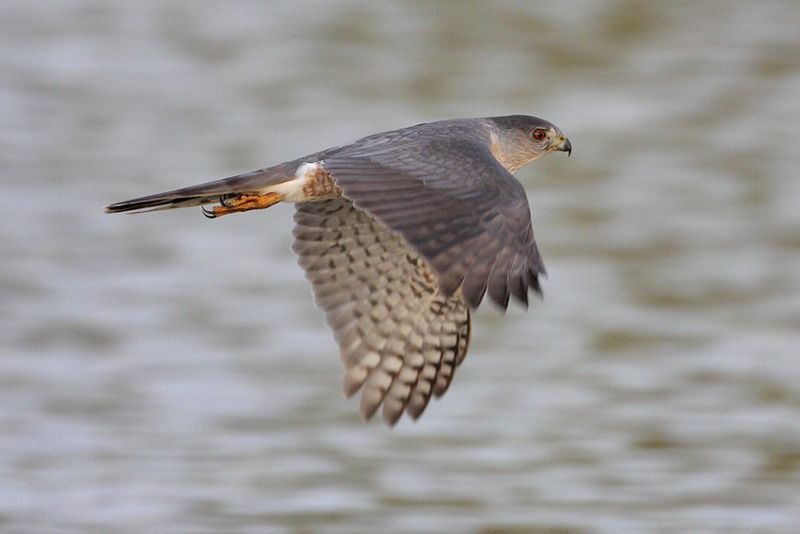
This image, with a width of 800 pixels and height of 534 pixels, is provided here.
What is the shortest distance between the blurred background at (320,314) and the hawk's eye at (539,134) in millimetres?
2013

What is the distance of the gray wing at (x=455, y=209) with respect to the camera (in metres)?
6.84

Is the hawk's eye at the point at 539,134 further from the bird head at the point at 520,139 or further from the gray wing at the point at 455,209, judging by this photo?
the gray wing at the point at 455,209

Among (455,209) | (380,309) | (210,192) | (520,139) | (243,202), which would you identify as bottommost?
(455,209)

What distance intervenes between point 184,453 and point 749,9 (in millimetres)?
10912

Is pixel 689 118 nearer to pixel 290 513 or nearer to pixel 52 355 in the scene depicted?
pixel 52 355

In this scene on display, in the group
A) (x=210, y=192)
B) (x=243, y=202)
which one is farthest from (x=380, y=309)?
(x=210, y=192)

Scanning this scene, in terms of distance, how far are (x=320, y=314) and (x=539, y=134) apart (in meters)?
4.62

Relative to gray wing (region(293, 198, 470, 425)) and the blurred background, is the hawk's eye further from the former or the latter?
the blurred background

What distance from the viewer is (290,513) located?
392 inches

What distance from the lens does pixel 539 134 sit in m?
9.03

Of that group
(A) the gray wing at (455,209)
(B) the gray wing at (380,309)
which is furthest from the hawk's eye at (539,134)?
(A) the gray wing at (455,209)

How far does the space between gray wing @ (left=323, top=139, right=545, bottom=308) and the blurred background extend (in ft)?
8.69

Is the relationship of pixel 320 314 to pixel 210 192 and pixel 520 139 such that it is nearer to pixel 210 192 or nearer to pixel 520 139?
pixel 520 139

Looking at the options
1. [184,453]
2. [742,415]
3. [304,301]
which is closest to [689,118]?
[304,301]
